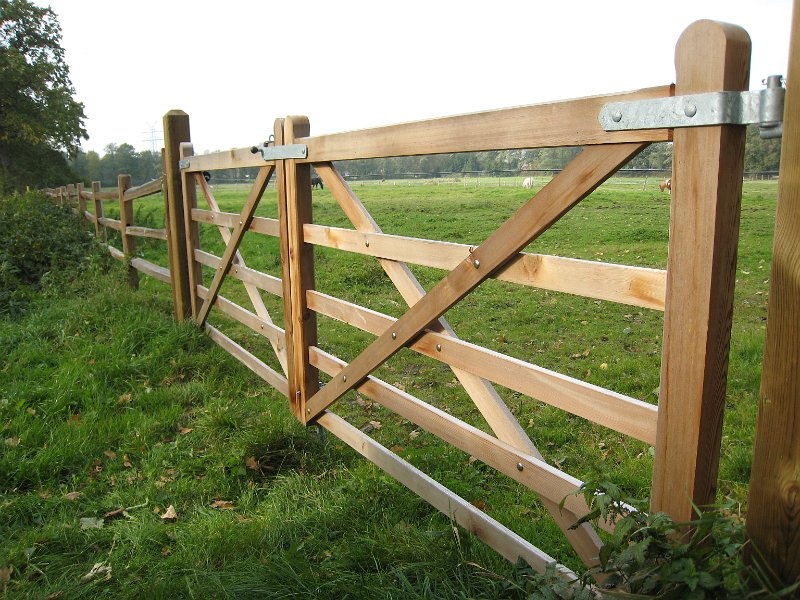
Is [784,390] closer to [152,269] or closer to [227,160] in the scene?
[227,160]

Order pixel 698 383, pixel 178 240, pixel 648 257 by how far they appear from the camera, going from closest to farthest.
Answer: pixel 698 383
pixel 178 240
pixel 648 257

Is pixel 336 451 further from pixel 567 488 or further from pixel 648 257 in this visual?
pixel 648 257

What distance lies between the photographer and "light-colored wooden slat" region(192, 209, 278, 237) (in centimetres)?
466

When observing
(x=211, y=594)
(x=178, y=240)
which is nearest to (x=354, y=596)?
(x=211, y=594)

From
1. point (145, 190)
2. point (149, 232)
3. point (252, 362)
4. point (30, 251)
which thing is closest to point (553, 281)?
point (252, 362)

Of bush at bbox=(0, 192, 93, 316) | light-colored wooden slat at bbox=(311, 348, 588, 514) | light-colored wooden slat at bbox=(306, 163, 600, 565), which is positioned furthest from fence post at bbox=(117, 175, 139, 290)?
light-colored wooden slat at bbox=(311, 348, 588, 514)

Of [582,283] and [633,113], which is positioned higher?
[633,113]

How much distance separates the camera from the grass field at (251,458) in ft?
9.30

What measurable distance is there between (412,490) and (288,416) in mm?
1382

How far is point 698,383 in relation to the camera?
178 centimetres

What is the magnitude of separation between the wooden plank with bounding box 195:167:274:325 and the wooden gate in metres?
0.35

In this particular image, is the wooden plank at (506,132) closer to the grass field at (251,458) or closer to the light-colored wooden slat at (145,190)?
the grass field at (251,458)

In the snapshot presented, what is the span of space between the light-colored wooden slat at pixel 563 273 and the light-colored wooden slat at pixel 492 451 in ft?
2.02

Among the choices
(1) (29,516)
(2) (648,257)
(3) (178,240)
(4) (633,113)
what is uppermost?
(4) (633,113)
